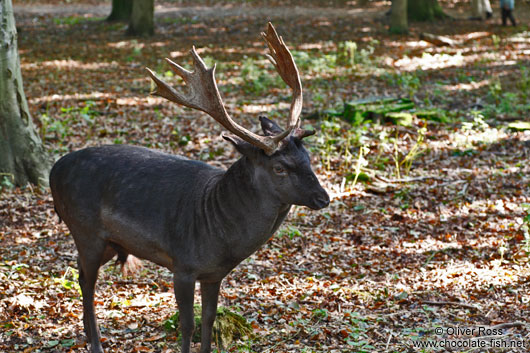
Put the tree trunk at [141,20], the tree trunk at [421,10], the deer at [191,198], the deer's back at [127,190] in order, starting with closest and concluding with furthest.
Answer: the deer at [191,198], the deer's back at [127,190], the tree trunk at [141,20], the tree trunk at [421,10]

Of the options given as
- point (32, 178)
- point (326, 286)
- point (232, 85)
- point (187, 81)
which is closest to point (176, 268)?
point (187, 81)

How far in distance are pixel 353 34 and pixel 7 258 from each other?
16.1m

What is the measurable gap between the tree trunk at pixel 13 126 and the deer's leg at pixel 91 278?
3566mm

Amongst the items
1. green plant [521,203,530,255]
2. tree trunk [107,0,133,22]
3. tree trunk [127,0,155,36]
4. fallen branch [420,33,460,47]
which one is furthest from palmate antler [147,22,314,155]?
tree trunk [107,0,133,22]

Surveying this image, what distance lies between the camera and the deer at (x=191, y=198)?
401 cm

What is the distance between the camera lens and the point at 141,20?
19.4 meters

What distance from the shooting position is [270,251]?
6.90 metres

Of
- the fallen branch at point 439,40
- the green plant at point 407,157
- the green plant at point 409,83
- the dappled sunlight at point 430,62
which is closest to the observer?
the green plant at point 407,157

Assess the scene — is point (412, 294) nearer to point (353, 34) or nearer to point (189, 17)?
point (353, 34)

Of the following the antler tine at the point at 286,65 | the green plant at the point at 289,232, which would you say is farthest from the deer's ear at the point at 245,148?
the green plant at the point at 289,232

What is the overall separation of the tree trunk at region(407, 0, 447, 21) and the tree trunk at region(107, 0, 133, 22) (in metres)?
10.4

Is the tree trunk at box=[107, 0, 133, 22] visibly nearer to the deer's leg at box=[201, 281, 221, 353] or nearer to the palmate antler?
the palmate antler

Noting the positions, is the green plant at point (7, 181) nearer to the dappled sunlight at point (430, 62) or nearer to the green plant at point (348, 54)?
the green plant at point (348, 54)

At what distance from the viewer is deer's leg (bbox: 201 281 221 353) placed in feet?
14.8
